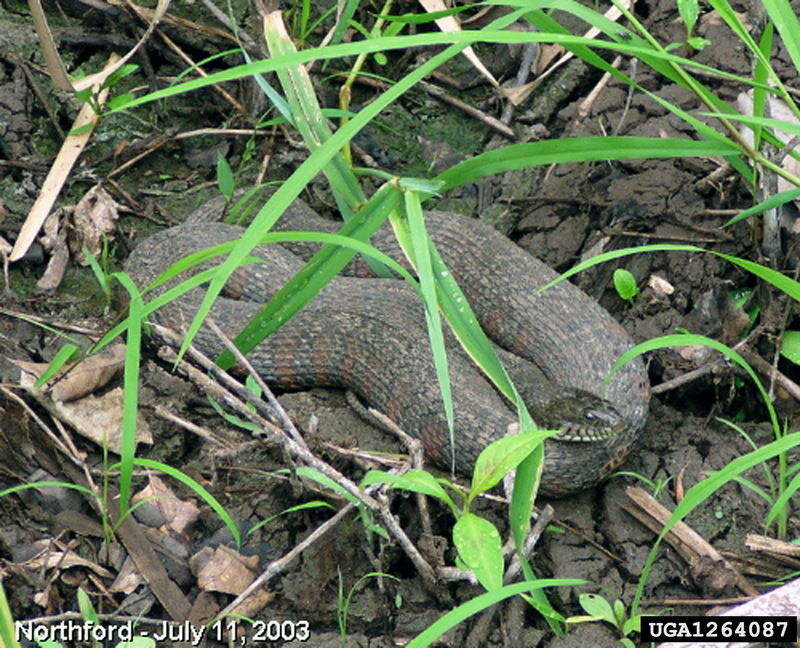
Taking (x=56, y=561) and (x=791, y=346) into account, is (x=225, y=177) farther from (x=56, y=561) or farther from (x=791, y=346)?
(x=791, y=346)

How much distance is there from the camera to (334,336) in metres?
4.62

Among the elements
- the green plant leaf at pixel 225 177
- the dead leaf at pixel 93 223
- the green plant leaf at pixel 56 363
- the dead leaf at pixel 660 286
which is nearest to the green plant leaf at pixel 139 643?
the green plant leaf at pixel 56 363

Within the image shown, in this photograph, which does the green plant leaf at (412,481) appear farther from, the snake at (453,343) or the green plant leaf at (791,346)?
the green plant leaf at (791,346)

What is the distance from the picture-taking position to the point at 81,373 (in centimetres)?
398

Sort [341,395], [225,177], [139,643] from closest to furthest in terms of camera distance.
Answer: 1. [139,643]
2. [225,177]
3. [341,395]

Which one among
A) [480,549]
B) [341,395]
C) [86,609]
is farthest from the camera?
[341,395]

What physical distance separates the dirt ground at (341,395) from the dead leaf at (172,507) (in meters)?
0.05

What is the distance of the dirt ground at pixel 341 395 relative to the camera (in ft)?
11.2

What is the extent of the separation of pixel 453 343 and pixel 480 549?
6.42ft

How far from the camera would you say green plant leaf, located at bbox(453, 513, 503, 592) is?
8.98ft

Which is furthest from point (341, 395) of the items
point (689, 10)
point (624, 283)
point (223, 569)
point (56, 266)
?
point (689, 10)

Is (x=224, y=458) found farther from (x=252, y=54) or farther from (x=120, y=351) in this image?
(x=252, y=54)

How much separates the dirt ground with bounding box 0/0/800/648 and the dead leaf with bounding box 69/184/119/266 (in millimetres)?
93

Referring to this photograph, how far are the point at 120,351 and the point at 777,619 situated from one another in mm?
2852
